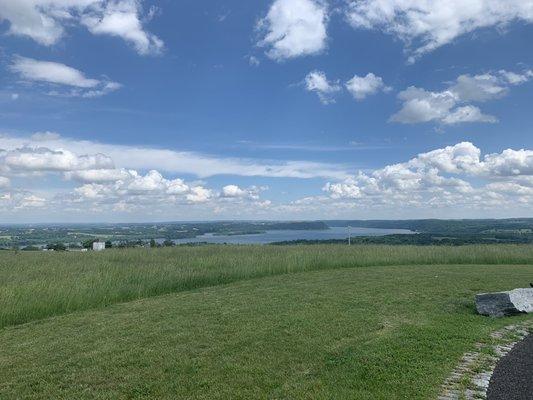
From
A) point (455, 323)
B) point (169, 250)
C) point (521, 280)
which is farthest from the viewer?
point (169, 250)

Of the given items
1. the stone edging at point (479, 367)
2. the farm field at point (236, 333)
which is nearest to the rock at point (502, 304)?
the farm field at point (236, 333)

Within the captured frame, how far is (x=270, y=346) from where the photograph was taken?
26.0ft

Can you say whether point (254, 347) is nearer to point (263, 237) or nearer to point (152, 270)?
point (152, 270)

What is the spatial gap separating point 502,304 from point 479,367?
4.43 m

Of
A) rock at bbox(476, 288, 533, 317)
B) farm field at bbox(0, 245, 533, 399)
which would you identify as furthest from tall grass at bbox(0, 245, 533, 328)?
rock at bbox(476, 288, 533, 317)

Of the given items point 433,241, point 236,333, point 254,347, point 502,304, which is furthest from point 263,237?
point 254,347

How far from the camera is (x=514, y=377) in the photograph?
625 centimetres

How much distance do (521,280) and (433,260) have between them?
8589mm

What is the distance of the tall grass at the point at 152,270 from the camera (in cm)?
1354

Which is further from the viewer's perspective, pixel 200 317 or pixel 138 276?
pixel 138 276

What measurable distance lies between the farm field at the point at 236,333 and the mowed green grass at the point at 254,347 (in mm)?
31

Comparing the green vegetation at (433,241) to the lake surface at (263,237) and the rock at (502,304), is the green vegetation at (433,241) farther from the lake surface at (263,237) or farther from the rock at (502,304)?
the rock at (502,304)

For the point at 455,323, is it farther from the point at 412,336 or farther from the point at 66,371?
the point at 66,371

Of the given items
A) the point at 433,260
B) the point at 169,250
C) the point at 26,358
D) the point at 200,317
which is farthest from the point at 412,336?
the point at 169,250
